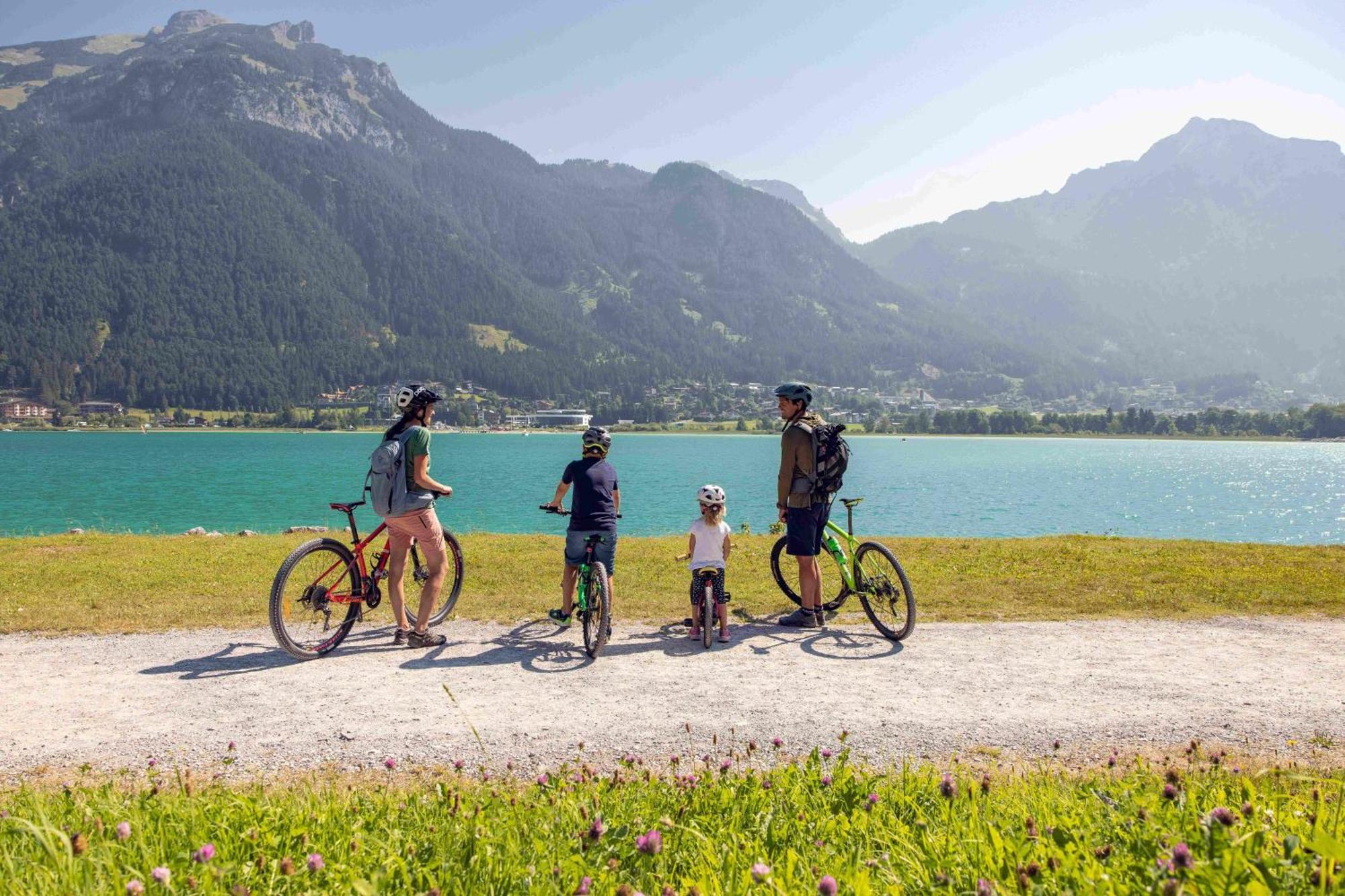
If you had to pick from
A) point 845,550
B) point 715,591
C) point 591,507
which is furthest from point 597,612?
point 845,550

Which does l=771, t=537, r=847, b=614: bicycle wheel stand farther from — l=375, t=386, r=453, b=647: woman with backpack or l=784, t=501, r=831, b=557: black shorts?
l=375, t=386, r=453, b=647: woman with backpack

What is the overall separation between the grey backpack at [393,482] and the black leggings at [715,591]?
3567mm

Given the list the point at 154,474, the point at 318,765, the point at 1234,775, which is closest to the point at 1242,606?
the point at 1234,775

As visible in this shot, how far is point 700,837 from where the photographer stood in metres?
2.95

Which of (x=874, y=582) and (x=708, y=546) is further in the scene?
(x=874, y=582)

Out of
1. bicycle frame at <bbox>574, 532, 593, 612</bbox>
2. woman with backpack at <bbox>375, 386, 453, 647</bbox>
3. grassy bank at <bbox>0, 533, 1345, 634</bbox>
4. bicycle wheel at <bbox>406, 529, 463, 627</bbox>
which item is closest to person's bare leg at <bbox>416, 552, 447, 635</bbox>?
woman with backpack at <bbox>375, 386, 453, 647</bbox>

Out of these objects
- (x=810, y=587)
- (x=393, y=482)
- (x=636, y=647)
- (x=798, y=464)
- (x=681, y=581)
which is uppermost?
(x=798, y=464)

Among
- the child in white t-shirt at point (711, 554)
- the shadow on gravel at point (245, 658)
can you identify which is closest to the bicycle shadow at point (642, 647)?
the child in white t-shirt at point (711, 554)

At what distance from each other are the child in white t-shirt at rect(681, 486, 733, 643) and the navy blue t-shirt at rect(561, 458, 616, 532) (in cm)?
113

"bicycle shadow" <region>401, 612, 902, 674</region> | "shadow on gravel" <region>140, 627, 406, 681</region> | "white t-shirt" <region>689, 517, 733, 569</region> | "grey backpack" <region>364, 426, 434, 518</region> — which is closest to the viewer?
"shadow on gravel" <region>140, 627, 406, 681</region>

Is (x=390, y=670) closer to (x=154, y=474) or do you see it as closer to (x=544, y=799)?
(x=544, y=799)

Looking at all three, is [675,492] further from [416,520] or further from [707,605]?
[416,520]

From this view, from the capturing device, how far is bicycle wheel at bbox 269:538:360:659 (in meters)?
8.60

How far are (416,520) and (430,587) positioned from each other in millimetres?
907
